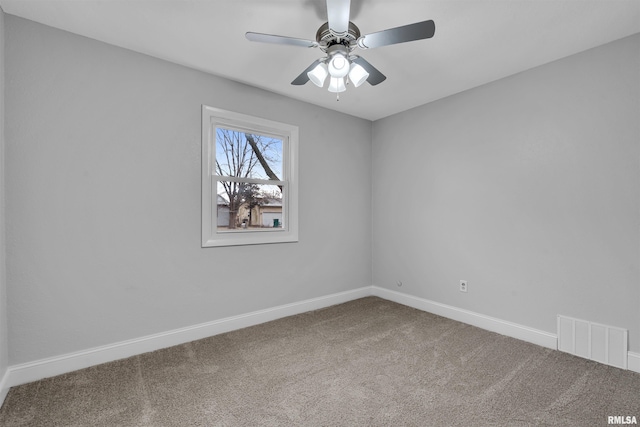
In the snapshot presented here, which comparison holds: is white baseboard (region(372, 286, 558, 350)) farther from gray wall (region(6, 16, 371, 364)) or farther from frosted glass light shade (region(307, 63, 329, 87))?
frosted glass light shade (region(307, 63, 329, 87))

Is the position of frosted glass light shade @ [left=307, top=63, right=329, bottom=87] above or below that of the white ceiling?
below

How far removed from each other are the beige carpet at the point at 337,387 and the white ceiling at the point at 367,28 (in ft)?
8.07

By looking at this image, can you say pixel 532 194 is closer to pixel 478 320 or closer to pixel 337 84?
pixel 478 320

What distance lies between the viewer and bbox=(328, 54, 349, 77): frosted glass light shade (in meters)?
1.93

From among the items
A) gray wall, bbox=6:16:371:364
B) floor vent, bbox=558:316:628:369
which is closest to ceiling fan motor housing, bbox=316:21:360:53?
gray wall, bbox=6:16:371:364

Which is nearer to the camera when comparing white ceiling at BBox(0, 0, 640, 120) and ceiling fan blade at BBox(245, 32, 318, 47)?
ceiling fan blade at BBox(245, 32, 318, 47)

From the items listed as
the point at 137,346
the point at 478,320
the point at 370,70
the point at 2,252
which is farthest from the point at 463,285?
the point at 2,252

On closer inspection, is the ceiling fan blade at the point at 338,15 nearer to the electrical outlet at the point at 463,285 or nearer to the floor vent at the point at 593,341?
the electrical outlet at the point at 463,285

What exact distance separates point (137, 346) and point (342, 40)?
276cm

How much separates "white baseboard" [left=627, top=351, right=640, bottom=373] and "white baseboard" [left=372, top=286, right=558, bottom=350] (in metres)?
0.43

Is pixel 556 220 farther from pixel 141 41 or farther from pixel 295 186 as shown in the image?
pixel 141 41

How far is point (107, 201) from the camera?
7.55 ft

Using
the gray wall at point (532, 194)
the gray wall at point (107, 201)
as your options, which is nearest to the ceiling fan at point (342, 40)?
the gray wall at point (107, 201)

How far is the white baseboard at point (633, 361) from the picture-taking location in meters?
2.15
